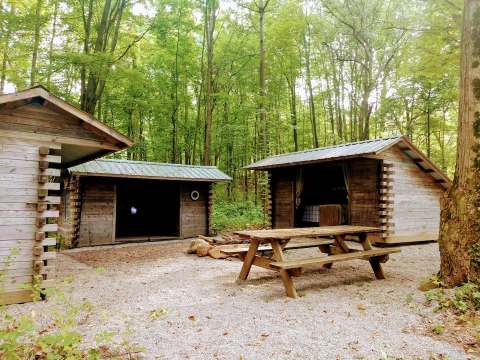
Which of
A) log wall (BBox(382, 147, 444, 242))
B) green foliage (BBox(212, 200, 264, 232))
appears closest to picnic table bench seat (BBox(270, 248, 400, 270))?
log wall (BBox(382, 147, 444, 242))

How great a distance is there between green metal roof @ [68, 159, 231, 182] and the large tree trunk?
331 inches

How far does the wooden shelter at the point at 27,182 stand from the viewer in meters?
4.77

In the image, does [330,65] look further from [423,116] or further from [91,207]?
[91,207]

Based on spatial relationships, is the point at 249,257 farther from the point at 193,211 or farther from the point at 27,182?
the point at 193,211

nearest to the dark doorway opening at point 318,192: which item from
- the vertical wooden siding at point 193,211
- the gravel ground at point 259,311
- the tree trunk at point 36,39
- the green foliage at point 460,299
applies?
the vertical wooden siding at point 193,211

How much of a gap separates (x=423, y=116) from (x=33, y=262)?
824 inches

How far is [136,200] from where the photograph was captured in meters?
16.0

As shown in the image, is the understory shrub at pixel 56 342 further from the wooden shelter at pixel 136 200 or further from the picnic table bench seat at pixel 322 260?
the wooden shelter at pixel 136 200

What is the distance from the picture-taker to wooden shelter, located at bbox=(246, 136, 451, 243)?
33.2ft

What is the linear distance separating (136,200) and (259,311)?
507 inches

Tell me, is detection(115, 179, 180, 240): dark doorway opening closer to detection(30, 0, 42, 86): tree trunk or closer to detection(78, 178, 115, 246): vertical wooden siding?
detection(78, 178, 115, 246): vertical wooden siding

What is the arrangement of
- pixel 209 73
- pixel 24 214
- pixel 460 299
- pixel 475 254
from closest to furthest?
pixel 460 299 → pixel 475 254 → pixel 24 214 → pixel 209 73

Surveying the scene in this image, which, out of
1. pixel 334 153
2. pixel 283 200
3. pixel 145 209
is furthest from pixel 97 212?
pixel 334 153

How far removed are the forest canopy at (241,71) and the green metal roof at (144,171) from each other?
8.32 feet
